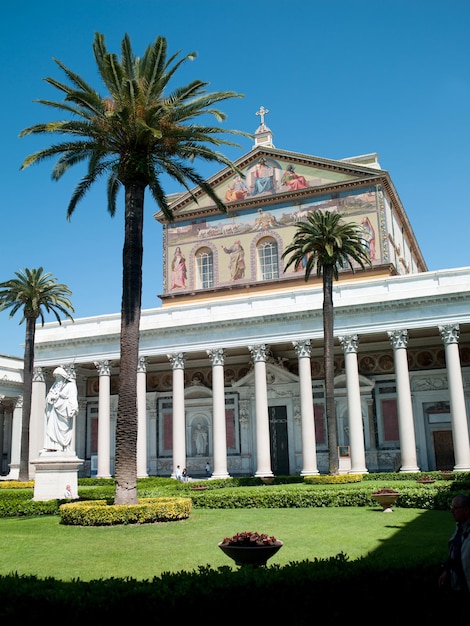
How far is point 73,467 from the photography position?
2336 cm

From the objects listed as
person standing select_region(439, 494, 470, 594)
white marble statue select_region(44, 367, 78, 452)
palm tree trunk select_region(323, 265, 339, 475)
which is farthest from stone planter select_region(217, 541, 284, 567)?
palm tree trunk select_region(323, 265, 339, 475)

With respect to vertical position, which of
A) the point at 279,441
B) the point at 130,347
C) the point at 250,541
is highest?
the point at 130,347

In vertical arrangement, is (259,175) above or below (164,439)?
Answer: above

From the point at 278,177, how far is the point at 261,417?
Answer: 57.6ft

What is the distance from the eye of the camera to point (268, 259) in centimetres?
4556

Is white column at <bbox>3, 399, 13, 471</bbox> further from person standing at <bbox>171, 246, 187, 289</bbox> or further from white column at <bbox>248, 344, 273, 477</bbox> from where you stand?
white column at <bbox>248, 344, 273, 477</bbox>

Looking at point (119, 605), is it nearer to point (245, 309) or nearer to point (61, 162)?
point (61, 162)

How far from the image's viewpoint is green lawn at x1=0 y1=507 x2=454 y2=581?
11945mm

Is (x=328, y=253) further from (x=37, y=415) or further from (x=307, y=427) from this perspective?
(x=37, y=415)

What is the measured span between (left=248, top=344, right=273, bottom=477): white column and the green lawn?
16.6m

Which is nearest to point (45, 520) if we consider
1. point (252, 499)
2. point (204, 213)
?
point (252, 499)

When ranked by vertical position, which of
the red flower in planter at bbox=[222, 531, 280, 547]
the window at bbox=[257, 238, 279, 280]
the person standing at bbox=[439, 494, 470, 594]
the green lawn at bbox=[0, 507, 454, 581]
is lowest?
the green lawn at bbox=[0, 507, 454, 581]

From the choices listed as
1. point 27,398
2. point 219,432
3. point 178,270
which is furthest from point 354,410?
point 27,398

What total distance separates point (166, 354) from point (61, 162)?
2048 cm
